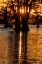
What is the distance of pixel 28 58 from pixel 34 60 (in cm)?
82

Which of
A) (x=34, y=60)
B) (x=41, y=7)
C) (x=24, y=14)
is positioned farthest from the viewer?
(x=41, y=7)

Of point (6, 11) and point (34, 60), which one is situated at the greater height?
point (34, 60)

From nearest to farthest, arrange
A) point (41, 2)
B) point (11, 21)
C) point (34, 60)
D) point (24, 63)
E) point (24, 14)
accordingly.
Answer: point (24, 63)
point (34, 60)
point (24, 14)
point (41, 2)
point (11, 21)

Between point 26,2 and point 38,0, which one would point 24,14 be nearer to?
point 26,2

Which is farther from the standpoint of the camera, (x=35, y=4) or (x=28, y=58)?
(x=35, y=4)

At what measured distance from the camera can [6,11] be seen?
67.2m

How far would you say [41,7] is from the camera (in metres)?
59.8

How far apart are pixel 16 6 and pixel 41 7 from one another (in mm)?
7938

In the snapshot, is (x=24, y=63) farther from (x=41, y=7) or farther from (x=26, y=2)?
(x=41, y=7)

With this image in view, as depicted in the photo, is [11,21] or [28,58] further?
[11,21]

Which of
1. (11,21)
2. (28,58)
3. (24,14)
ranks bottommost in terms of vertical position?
(11,21)

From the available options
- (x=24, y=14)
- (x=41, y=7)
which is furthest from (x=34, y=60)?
(x=41, y=7)

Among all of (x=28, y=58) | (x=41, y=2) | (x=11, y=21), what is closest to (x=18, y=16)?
(x=41, y=2)

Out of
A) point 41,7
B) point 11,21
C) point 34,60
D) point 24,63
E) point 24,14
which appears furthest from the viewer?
point 11,21
